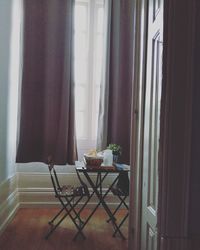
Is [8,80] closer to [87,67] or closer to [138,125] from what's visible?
[87,67]

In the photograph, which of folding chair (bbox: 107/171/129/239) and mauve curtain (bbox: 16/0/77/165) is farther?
mauve curtain (bbox: 16/0/77/165)

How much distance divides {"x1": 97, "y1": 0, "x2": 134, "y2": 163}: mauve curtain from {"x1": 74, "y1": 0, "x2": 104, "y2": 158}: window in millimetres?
219

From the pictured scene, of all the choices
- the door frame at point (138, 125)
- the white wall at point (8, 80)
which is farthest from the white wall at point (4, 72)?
the door frame at point (138, 125)

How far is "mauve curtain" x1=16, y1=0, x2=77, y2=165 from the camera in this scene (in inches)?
163

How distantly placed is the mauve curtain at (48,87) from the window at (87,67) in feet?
0.91

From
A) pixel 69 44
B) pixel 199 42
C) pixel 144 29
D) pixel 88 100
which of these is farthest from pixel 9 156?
pixel 199 42

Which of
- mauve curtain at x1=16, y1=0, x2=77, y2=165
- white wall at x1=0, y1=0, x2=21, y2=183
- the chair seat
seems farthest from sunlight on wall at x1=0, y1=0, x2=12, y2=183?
the chair seat

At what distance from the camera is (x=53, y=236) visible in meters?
3.28

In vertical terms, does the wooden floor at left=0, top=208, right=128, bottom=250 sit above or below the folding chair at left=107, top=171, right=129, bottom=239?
below

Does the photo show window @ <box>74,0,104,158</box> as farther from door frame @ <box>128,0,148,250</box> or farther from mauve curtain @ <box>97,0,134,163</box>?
door frame @ <box>128,0,148,250</box>

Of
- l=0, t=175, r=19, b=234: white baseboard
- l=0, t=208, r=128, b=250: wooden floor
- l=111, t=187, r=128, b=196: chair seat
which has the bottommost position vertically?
l=0, t=208, r=128, b=250: wooden floor

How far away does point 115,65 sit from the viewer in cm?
427

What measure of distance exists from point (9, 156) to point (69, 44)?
1642 millimetres

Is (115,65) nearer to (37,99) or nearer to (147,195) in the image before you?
(37,99)
